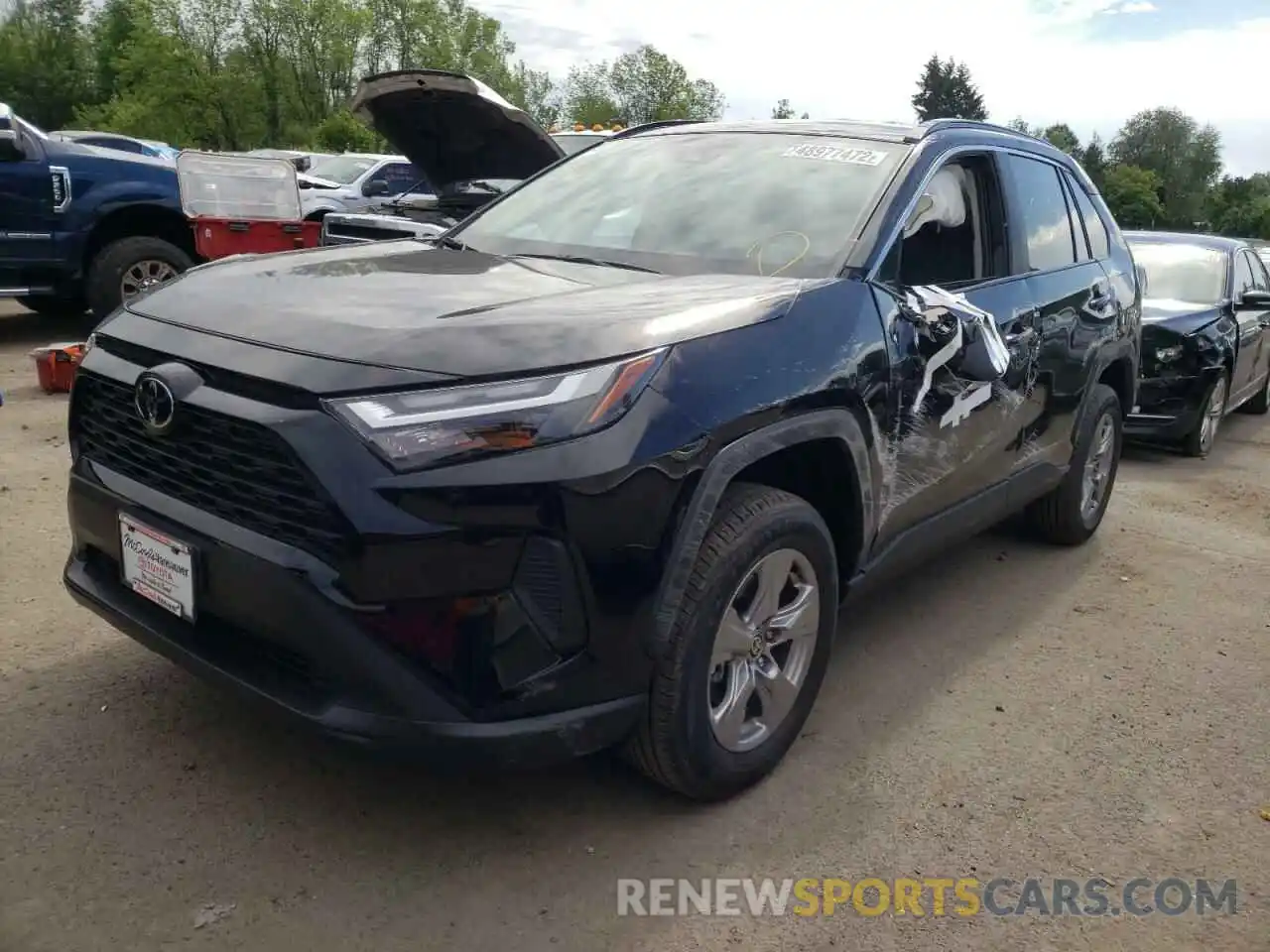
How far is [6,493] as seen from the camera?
15.8ft

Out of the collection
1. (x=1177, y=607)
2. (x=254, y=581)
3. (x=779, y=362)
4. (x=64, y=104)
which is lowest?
(x=1177, y=607)

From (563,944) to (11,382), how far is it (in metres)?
6.45

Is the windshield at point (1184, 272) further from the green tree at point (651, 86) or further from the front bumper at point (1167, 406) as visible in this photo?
the green tree at point (651, 86)

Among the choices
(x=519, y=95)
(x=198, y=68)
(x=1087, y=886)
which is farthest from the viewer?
(x=519, y=95)

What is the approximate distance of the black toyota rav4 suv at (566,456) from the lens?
2.15m

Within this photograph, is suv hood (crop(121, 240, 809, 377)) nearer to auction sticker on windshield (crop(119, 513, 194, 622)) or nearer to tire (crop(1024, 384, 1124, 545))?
auction sticker on windshield (crop(119, 513, 194, 622))

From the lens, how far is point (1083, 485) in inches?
196

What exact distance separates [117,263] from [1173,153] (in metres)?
104

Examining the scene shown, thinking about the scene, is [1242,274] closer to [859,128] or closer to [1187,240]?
[1187,240]

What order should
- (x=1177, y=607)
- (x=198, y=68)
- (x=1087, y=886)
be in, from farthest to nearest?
1. (x=198, y=68)
2. (x=1177, y=607)
3. (x=1087, y=886)

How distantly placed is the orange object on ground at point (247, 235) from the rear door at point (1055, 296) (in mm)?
5528

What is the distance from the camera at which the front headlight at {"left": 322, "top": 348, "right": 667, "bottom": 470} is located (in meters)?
2.13

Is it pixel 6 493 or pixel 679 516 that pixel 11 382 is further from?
pixel 679 516

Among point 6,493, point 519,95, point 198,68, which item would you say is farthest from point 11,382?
point 519,95
